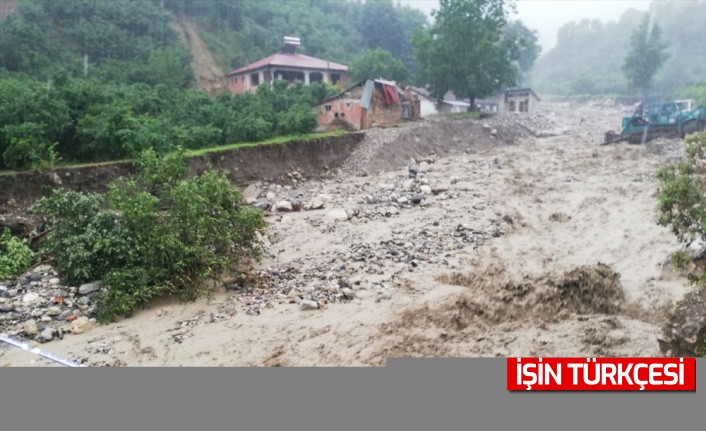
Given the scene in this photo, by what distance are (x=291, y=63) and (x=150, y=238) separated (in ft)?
59.8

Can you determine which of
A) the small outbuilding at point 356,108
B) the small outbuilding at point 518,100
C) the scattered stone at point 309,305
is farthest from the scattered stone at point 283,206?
the small outbuilding at point 518,100

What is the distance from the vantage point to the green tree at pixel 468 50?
23.5 metres

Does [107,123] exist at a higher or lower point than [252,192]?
higher

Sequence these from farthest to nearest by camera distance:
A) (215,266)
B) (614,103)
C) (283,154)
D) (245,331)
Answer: (614,103)
(283,154)
(215,266)
(245,331)

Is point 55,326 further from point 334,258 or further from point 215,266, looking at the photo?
point 334,258

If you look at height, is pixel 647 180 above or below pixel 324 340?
above

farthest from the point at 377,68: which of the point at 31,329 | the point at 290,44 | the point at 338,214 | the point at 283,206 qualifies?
the point at 31,329

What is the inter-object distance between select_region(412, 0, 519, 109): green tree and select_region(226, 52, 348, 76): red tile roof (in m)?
4.12

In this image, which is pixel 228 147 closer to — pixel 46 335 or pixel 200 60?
pixel 46 335

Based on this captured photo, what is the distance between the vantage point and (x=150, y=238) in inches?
285

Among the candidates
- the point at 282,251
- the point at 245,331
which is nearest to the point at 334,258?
the point at 282,251

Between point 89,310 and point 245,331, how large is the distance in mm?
2295

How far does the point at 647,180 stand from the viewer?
43.8 ft

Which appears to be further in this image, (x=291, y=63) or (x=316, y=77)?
(x=316, y=77)
